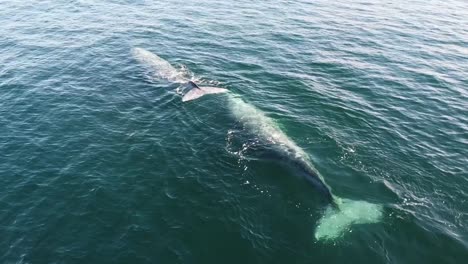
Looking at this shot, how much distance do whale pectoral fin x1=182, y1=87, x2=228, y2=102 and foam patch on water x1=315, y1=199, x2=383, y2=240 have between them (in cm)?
2197

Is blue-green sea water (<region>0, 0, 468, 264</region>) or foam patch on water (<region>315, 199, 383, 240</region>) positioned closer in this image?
blue-green sea water (<region>0, 0, 468, 264</region>)

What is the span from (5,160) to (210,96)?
2185 centimetres

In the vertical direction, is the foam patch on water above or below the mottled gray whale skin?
below

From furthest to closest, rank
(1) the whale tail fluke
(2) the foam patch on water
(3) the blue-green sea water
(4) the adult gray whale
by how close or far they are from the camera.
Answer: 1. (1) the whale tail fluke
2. (4) the adult gray whale
3. (2) the foam patch on water
4. (3) the blue-green sea water

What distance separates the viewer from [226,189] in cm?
2964

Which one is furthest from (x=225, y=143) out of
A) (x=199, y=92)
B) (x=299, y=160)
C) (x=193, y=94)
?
(x=199, y=92)

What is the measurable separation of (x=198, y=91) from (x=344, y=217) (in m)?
24.2

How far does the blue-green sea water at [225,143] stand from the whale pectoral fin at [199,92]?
1.13 meters

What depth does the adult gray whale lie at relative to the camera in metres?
26.2

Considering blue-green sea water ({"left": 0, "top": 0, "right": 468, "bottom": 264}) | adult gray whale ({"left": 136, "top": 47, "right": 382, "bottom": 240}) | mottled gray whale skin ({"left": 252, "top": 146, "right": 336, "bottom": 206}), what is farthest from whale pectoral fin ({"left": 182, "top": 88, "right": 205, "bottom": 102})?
mottled gray whale skin ({"left": 252, "top": 146, "right": 336, "bottom": 206})

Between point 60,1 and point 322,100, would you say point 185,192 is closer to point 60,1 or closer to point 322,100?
point 322,100

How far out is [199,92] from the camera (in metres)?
44.2

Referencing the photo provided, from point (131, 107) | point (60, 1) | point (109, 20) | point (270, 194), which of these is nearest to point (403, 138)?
point (270, 194)

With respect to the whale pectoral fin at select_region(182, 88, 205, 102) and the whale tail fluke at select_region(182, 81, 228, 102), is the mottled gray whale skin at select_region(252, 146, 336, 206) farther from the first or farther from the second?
the whale tail fluke at select_region(182, 81, 228, 102)
